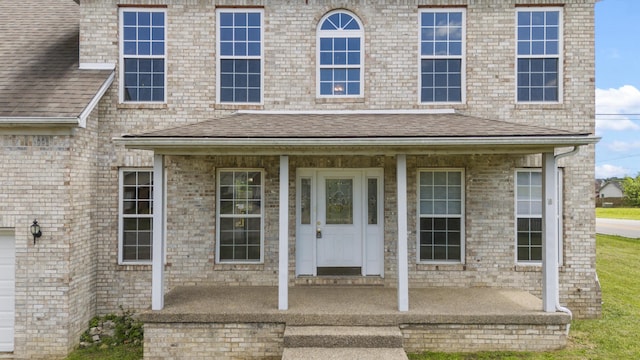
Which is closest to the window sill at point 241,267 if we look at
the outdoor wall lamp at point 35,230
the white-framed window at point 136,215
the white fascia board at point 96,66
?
the white-framed window at point 136,215

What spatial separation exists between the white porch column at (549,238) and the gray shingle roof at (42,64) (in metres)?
7.52

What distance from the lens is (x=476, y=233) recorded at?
7891mm

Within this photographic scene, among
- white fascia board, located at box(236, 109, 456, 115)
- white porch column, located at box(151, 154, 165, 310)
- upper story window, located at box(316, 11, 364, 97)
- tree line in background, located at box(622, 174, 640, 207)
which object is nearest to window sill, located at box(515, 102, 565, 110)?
white fascia board, located at box(236, 109, 456, 115)

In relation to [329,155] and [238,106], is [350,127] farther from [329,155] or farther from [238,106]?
[238,106]

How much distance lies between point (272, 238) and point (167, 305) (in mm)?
2182

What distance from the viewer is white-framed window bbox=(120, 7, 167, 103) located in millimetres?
8023

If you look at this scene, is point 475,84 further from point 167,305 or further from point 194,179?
point 167,305

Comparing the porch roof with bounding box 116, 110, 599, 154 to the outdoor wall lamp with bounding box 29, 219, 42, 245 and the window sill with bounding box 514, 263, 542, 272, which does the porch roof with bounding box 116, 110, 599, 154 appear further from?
the window sill with bounding box 514, 263, 542, 272

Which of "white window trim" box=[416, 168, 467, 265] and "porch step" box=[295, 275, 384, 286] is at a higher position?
"white window trim" box=[416, 168, 467, 265]

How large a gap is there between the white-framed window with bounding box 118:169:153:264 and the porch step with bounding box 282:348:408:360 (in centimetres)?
377

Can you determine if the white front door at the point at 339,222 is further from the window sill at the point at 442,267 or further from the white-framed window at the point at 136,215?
the white-framed window at the point at 136,215

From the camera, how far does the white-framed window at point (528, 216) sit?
Result: 26.2 feet

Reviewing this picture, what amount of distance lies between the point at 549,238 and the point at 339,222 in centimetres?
356

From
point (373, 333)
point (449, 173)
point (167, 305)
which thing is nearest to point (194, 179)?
point (167, 305)
